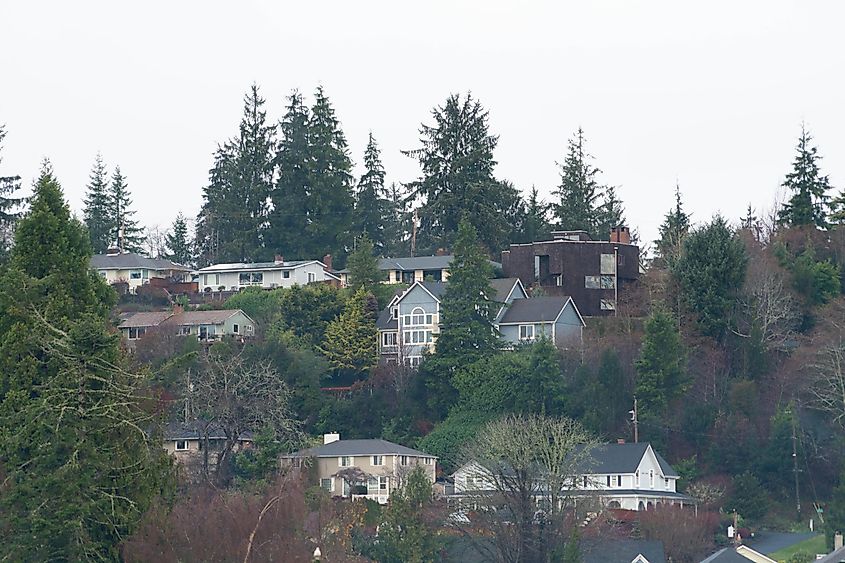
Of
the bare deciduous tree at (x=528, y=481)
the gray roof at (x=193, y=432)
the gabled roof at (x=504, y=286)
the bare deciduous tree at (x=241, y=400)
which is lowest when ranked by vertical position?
the bare deciduous tree at (x=528, y=481)

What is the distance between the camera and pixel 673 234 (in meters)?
87.1

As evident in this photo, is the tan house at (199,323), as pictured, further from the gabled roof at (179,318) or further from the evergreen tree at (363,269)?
the evergreen tree at (363,269)

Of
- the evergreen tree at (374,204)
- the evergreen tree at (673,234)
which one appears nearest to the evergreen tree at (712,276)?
the evergreen tree at (673,234)

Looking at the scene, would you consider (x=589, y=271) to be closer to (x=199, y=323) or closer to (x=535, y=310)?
(x=535, y=310)

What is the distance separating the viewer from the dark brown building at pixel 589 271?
265ft

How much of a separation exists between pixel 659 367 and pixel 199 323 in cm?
2425

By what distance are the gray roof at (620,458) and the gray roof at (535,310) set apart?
10.1 metres

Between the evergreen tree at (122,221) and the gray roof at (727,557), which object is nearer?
the gray roof at (727,557)

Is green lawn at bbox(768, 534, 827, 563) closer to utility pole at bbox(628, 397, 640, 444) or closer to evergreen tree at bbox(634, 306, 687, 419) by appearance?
utility pole at bbox(628, 397, 640, 444)

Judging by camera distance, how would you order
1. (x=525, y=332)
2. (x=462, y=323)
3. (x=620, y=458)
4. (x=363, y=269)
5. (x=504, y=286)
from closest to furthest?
(x=620, y=458)
(x=462, y=323)
(x=525, y=332)
(x=504, y=286)
(x=363, y=269)

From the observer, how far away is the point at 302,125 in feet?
311

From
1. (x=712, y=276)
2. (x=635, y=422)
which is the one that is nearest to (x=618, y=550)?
(x=635, y=422)

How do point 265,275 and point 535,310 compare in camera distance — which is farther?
point 265,275

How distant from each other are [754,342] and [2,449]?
43.2 metres
